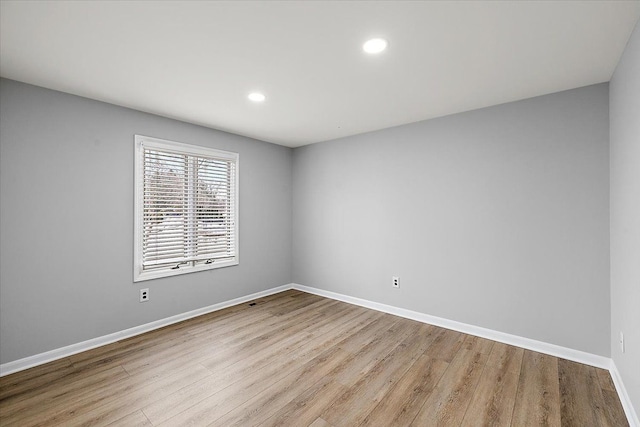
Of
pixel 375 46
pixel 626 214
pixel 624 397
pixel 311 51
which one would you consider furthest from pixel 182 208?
pixel 624 397

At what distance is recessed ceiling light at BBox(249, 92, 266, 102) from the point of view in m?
2.82

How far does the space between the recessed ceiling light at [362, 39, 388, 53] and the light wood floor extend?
2.54 meters

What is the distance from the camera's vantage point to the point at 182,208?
367 centimetres

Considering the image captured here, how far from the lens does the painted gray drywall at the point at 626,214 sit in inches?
69.5

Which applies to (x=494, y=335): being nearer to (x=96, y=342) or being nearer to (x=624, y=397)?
(x=624, y=397)

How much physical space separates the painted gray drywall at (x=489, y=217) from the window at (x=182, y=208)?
163 cm

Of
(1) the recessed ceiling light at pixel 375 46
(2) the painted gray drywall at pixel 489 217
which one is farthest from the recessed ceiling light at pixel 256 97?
(2) the painted gray drywall at pixel 489 217

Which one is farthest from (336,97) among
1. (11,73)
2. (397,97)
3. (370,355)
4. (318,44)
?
(11,73)

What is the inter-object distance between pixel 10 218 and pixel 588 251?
201 inches

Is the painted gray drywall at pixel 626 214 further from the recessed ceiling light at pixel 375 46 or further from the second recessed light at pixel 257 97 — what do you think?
the second recessed light at pixel 257 97

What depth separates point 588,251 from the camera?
256cm

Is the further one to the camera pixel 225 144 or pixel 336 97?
pixel 225 144

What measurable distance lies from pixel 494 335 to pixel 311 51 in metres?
3.30

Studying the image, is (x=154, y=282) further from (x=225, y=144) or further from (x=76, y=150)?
(x=225, y=144)
